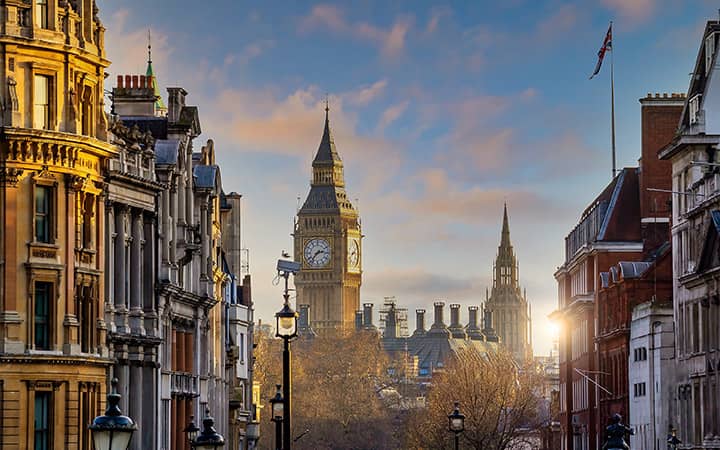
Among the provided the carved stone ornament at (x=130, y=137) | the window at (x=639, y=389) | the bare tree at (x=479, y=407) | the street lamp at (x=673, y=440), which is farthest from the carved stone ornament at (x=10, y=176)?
the bare tree at (x=479, y=407)

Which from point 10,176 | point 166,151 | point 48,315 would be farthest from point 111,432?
point 166,151

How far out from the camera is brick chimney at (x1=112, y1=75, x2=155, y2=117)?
262 ft

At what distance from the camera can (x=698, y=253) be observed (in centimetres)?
8744

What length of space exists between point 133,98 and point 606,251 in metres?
40.9

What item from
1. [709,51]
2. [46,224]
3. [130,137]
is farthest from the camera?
[709,51]

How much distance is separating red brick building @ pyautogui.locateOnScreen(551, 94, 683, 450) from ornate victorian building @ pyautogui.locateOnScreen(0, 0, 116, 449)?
46.7 metres

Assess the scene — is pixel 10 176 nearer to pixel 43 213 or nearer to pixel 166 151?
pixel 43 213

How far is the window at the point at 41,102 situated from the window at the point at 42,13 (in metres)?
1.37

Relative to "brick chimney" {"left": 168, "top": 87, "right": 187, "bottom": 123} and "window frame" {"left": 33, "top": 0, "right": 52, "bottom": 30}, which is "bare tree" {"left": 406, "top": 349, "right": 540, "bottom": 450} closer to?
"brick chimney" {"left": 168, "top": 87, "right": 187, "bottom": 123}

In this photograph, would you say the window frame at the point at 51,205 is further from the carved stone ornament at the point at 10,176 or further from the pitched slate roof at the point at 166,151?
the pitched slate roof at the point at 166,151

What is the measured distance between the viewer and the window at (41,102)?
57.3 metres

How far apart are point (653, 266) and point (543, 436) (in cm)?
6830

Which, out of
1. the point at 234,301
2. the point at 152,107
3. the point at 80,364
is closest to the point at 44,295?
the point at 80,364

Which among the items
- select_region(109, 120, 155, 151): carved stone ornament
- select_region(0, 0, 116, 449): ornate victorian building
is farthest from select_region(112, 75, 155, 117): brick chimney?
select_region(0, 0, 116, 449): ornate victorian building
